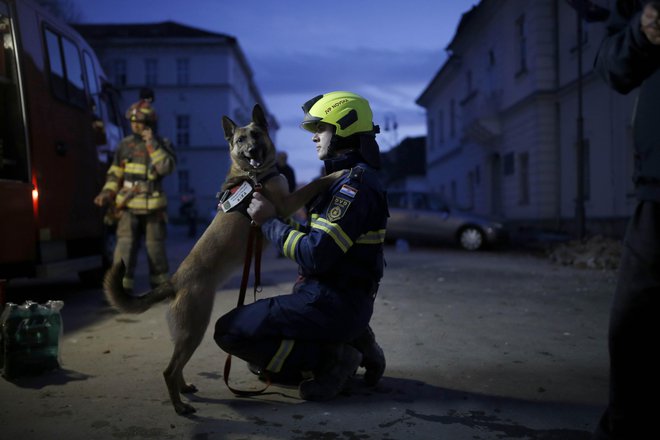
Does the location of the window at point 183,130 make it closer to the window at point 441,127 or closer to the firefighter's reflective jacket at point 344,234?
the window at point 441,127

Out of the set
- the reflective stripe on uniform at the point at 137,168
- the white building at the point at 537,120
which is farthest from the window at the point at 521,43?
the reflective stripe on uniform at the point at 137,168

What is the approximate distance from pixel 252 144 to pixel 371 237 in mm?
1048

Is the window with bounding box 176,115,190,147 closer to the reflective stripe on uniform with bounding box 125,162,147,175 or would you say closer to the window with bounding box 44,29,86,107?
the window with bounding box 44,29,86,107

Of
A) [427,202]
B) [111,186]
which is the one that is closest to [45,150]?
[111,186]

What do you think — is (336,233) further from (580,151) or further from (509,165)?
(509,165)

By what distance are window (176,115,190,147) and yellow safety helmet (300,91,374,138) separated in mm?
48874

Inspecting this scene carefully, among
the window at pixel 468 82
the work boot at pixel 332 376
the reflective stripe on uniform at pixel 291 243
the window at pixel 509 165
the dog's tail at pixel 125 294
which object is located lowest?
the work boot at pixel 332 376

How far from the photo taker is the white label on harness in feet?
11.7

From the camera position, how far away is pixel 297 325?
3.33 m

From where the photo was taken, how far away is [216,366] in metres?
4.30

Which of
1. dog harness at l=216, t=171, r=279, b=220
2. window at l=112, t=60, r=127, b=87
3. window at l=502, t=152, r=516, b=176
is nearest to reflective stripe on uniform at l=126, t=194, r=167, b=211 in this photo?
dog harness at l=216, t=171, r=279, b=220

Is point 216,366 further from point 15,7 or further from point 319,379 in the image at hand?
point 15,7

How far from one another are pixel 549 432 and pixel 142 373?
2.62m

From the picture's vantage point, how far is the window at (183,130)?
166 feet
